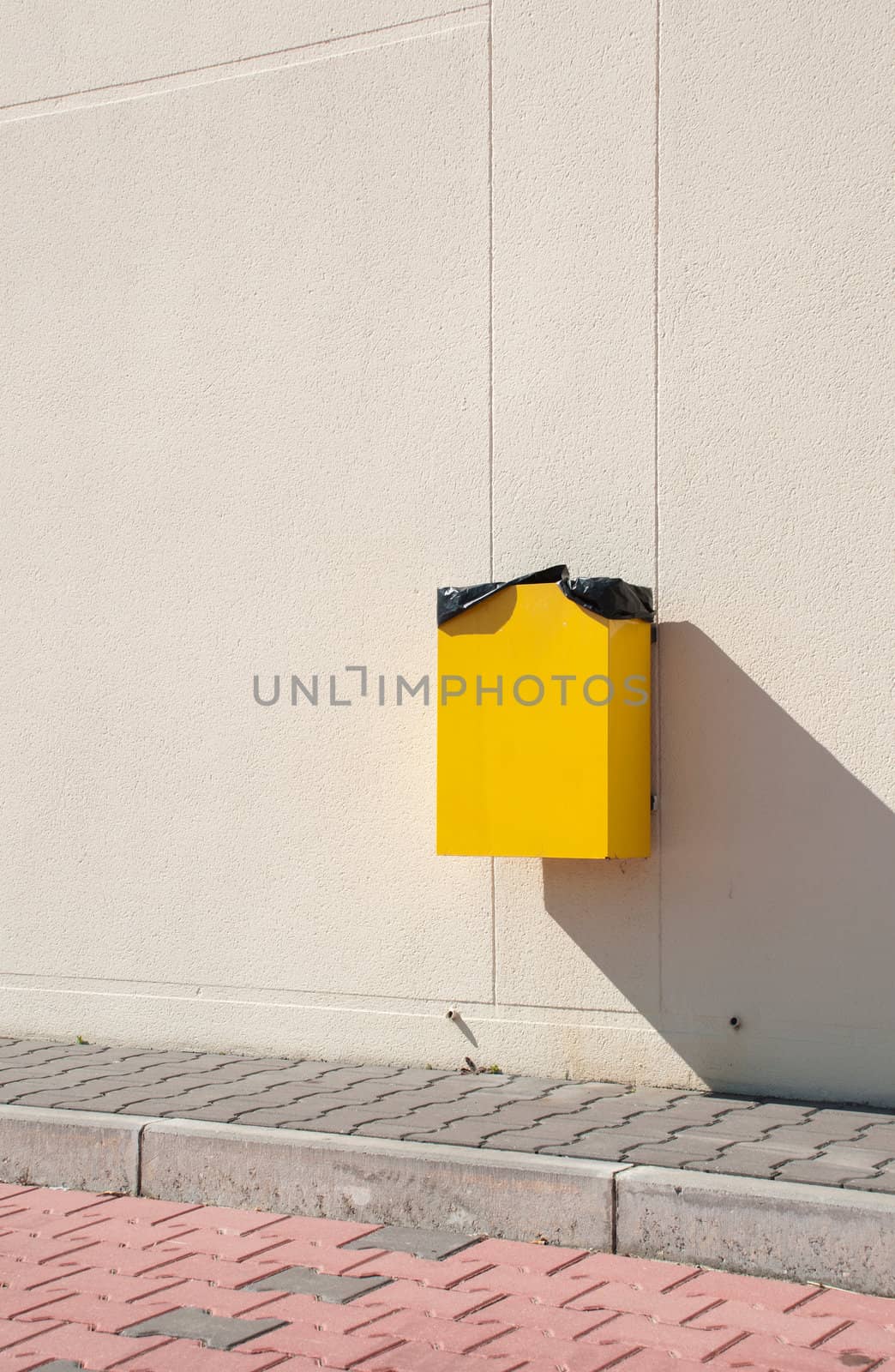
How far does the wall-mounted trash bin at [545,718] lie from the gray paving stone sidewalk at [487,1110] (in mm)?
906

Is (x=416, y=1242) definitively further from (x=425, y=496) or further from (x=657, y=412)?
(x=657, y=412)

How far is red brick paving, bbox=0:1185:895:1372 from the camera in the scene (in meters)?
3.69

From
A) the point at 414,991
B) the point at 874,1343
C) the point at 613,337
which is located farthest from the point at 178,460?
the point at 874,1343

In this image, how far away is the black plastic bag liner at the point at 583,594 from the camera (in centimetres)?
548

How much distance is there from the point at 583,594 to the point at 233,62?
302 cm

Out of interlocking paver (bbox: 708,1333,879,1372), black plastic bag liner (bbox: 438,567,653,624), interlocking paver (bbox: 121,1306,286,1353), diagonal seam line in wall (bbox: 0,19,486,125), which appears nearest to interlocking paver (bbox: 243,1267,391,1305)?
interlocking paver (bbox: 121,1306,286,1353)

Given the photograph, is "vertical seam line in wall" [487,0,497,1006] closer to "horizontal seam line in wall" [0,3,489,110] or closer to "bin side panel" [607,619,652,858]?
"horizontal seam line in wall" [0,3,489,110]

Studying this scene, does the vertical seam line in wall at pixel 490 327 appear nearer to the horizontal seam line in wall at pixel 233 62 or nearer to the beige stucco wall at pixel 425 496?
the beige stucco wall at pixel 425 496

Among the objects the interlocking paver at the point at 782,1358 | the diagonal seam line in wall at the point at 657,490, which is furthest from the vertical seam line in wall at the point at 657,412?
the interlocking paver at the point at 782,1358

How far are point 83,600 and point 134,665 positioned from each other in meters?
0.41

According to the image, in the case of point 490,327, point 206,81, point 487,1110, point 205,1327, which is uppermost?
point 206,81

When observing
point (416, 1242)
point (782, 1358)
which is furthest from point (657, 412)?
point (782, 1358)

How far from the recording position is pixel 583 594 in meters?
5.49

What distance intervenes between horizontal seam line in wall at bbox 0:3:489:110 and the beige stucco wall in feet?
0.06
